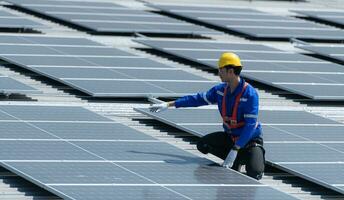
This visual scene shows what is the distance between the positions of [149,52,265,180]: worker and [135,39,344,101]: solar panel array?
6.75 meters

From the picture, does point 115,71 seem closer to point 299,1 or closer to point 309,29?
point 309,29

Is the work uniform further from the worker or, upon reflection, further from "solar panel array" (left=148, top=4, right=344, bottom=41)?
"solar panel array" (left=148, top=4, right=344, bottom=41)

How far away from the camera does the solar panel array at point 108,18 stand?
121 ft

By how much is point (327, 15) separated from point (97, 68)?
17295mm

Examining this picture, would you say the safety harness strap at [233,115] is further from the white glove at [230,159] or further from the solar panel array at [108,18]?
the solar panel array at [108,18]

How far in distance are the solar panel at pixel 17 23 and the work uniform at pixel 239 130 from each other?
558 inches

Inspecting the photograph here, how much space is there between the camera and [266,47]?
35031mm

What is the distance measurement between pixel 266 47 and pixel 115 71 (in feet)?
24.7

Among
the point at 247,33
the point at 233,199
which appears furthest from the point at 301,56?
the point at 233,199

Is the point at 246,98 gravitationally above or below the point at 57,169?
above

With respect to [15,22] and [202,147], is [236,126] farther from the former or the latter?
[15,22]

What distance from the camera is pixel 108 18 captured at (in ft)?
127

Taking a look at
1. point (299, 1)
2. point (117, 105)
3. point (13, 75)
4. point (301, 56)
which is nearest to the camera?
point (117, 105)

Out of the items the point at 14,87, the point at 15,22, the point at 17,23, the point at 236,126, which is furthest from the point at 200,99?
the point at 15,22
